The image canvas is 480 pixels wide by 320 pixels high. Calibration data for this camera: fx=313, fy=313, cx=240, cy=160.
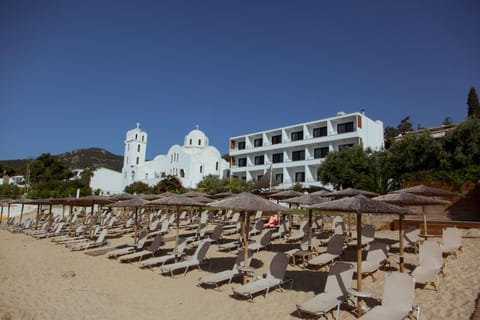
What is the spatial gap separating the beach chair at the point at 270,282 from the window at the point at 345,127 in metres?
30.3

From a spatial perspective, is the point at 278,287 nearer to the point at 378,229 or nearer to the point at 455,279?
the point at 455,279

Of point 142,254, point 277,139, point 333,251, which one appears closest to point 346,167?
point 277,139

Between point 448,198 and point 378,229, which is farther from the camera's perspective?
point 448,198

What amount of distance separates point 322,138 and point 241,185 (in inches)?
449

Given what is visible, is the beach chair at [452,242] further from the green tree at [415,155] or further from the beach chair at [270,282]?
the green tree at [415,155]

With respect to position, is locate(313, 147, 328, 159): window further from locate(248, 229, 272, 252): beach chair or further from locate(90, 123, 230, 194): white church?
locate(248, 229, 272, 252): beach chair

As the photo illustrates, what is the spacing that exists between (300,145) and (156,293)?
33718 millimetres

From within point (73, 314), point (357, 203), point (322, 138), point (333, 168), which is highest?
point (322, 138)

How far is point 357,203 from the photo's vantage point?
583 cm

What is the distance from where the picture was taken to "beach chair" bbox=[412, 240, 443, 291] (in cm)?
660

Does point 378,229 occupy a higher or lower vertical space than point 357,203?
lower

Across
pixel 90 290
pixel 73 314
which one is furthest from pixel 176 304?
pixel 90 290

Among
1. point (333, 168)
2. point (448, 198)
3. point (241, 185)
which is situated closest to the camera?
point (448, 198)

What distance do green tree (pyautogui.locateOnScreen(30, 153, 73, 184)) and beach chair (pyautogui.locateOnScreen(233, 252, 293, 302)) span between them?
63.5m
